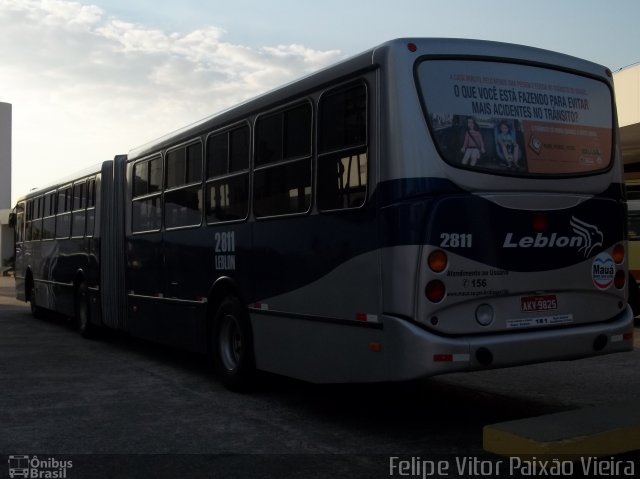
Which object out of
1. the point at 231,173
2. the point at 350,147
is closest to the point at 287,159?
the point at 350,147

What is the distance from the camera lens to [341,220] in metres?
6.66

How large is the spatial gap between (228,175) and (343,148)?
231 cm

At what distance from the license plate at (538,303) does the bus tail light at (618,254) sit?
792 mm

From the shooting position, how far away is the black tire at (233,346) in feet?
27.0

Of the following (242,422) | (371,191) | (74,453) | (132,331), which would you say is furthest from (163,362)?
(371,191)

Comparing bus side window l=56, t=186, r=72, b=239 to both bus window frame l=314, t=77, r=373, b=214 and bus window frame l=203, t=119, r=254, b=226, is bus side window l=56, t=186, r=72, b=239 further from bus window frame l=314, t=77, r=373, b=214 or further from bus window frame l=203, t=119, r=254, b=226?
bus window frame l=314, t=77, r=373, b=214

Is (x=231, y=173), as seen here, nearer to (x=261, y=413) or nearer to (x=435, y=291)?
(x=261, y=413)

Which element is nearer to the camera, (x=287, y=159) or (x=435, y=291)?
(x=435, y=291)

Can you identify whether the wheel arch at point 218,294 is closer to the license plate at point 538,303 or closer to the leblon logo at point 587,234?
the license plate at point 538,303

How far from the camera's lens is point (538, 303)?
21.3 ft

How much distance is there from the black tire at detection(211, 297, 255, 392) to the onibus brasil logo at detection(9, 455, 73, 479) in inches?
101

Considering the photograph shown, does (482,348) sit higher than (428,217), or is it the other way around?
(428,217)

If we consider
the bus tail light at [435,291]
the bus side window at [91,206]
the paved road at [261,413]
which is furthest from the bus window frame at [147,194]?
the bus tail light at [435,291]

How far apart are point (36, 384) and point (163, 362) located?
83.6 inches
